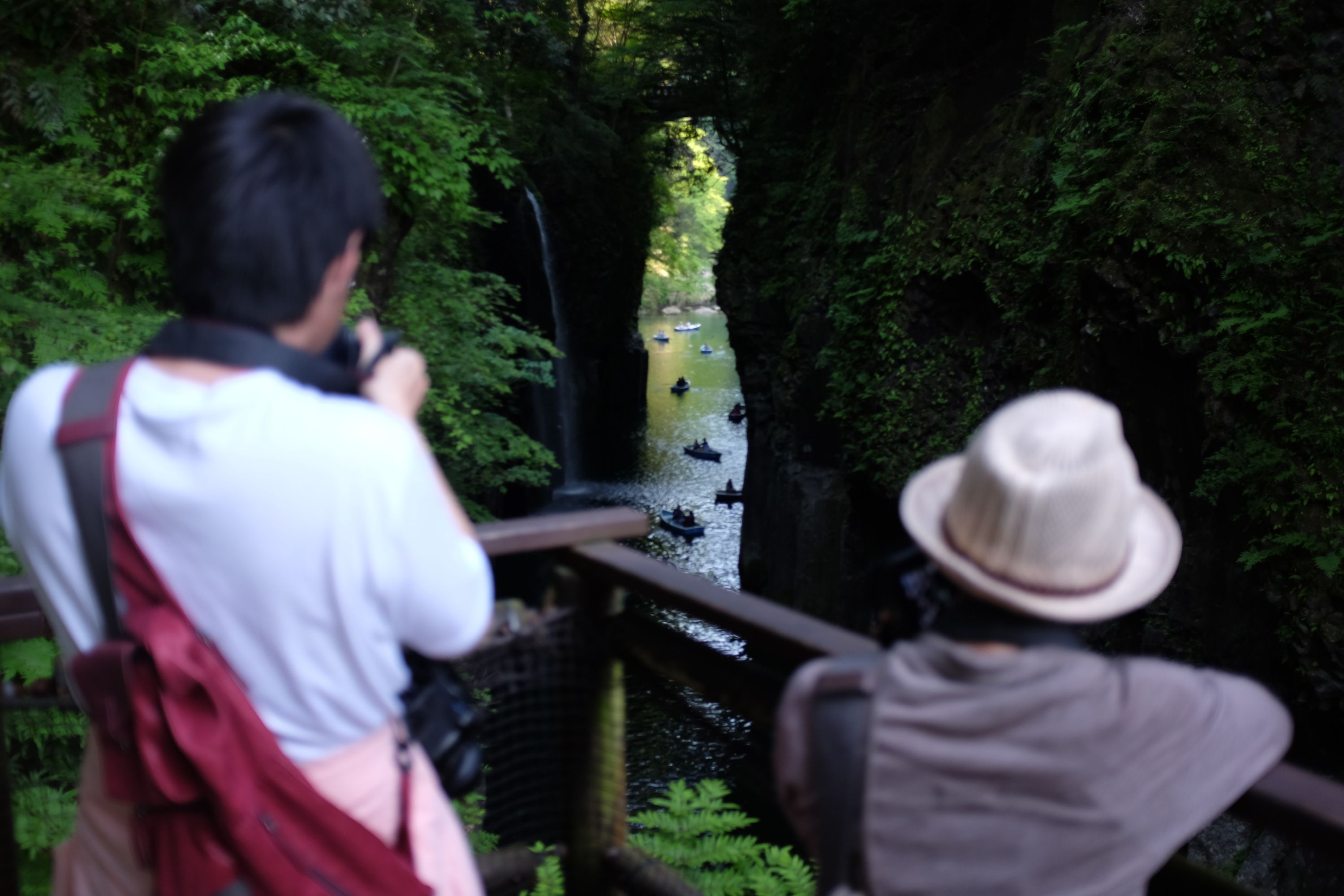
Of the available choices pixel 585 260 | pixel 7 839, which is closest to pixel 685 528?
pixel 585 260

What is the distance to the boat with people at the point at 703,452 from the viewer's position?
24875 millimetres

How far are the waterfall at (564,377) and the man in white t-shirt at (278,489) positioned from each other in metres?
19.1

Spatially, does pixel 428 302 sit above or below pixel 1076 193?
below

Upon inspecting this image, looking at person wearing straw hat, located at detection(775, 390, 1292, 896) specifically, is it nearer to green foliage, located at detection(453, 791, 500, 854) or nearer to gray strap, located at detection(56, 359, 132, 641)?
gray strap, located at detection(56, 359, 132, 641)

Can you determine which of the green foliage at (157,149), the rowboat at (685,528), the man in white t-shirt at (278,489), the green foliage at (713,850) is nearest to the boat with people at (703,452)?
the rowboat at (685,528)

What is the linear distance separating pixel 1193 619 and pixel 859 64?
8363 millimetres

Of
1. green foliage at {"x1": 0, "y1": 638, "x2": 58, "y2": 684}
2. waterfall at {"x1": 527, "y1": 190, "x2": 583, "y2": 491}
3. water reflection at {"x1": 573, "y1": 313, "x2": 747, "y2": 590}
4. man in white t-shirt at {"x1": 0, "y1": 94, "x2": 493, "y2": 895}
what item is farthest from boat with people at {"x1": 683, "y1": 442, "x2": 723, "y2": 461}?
man in white t-shirt at {"x1": 0, "y1": 94, "x2": 493, "y2": 895}

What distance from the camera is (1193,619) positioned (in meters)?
6.49

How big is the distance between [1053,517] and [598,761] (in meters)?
1.40

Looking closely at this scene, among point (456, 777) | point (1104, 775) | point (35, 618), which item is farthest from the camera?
point (35, 618)

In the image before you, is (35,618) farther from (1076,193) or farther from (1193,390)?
(1076,193)

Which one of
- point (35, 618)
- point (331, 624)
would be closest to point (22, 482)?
point (331, 624)

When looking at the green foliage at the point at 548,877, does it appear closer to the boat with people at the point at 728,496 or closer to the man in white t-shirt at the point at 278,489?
the man in white t-shirt at the point at 278,489

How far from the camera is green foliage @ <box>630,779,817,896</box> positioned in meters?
2.73
